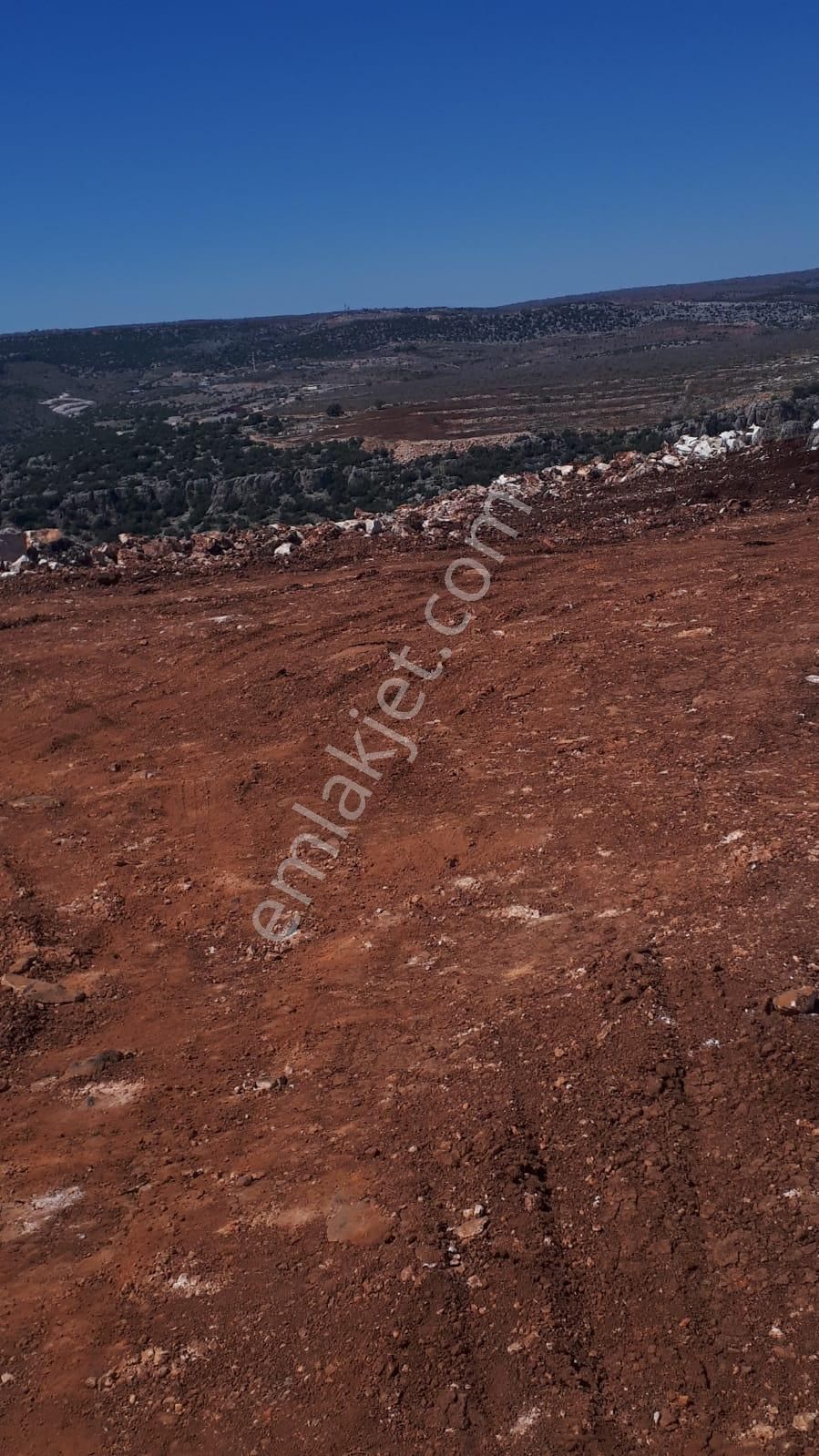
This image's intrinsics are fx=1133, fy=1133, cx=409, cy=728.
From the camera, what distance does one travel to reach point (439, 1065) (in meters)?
4.45

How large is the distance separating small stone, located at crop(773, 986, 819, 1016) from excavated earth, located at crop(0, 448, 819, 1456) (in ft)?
0.15

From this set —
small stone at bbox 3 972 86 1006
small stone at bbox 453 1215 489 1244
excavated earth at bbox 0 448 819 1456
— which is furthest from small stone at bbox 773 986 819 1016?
small stone at bbox 3 972 86 1006

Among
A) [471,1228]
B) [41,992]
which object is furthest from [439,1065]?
[41,992]

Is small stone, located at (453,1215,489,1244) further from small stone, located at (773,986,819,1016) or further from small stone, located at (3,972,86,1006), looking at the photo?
small stone, located at (3,972,86,1006)

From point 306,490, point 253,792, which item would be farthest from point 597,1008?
point 306,490

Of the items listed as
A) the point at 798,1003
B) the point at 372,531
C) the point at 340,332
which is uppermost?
the point at 340,332

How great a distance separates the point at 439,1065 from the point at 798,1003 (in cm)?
138

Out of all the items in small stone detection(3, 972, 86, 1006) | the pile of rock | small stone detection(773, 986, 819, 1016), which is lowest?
small stone detection(3, 972, 86, 1006)

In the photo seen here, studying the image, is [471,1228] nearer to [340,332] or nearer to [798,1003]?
[798,1003]

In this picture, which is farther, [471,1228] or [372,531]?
[372,531]

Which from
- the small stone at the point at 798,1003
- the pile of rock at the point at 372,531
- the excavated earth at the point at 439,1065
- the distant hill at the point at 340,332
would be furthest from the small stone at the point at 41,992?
the distant hill at the point at 340,332

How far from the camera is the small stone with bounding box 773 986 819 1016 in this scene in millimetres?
4188

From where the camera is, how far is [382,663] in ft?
29.2

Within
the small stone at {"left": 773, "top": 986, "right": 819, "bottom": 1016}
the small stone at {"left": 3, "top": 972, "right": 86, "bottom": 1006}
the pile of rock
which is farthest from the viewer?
the pile of rock
